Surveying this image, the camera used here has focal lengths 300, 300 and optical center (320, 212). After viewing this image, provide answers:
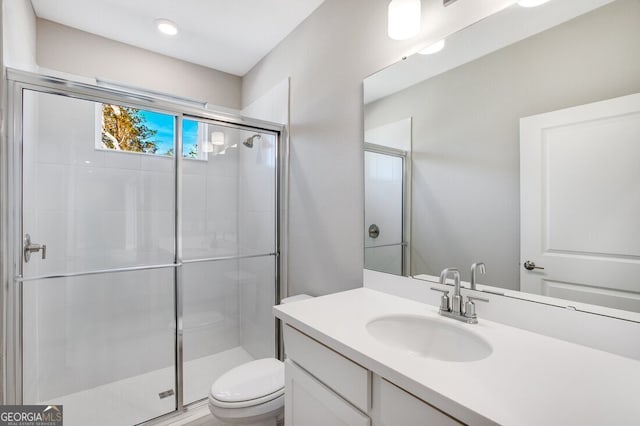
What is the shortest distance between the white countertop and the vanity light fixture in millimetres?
1086

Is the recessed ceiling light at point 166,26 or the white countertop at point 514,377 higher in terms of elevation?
the recessed ceiling light at point 166,26

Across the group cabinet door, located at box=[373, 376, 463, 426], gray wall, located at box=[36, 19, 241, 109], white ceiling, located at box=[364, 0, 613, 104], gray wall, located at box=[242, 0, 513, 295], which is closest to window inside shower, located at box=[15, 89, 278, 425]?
gray wall, located at box=[242, 0, 513, 295]

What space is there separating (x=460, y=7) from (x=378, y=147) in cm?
64

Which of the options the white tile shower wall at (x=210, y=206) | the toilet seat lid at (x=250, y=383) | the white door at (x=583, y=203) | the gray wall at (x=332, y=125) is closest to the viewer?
the white door at (x=583, y=203)

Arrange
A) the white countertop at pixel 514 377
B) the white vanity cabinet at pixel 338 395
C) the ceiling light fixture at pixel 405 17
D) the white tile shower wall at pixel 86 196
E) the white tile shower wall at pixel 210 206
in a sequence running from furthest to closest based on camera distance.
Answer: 1. the white tile shower wall at pixel 210 206
2. the white tile shower wall at pixel 86 196
3. the ceiling light fixture at pixel 405 17
4. the white vanity cabinet at pixel 338 395
5. the white countertop at pixel 514 377

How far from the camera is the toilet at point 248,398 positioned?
132cm

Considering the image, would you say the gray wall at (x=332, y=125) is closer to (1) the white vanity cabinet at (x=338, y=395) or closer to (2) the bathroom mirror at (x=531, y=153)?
(2) the bathroom mirror at (x=531, y=153)

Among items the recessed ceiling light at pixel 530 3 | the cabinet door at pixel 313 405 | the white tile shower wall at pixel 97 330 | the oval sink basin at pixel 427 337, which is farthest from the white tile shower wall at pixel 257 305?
the recessed ceiling light at pixel 530 3

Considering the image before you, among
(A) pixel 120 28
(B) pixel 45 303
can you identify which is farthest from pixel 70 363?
(A) pixel 120 28

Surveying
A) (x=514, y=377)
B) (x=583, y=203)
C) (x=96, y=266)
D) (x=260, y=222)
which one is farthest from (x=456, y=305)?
(x=96, y=266)

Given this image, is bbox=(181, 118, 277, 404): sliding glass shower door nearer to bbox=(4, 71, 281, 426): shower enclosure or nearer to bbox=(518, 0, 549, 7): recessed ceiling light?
bbox=(4, 71, 281, 426): shower enclosure

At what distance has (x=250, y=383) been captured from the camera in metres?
1.44

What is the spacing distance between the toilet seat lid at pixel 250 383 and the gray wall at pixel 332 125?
531 mm

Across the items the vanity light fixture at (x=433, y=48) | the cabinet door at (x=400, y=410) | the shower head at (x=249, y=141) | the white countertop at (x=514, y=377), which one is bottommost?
the cabinet door at (x=400, y=410)
